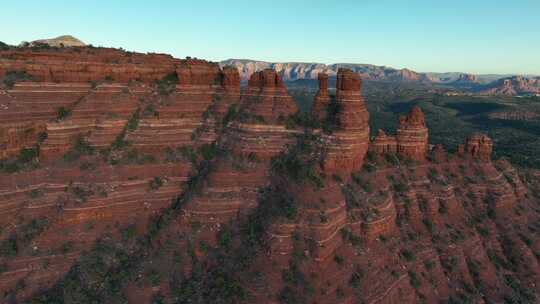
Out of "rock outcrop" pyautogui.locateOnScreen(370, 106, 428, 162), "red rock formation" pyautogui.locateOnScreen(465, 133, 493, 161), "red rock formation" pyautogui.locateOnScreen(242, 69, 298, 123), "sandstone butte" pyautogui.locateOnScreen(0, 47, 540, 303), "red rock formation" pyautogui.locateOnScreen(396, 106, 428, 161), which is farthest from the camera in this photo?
"red rock formation" pyautogui.locateOnScreen(465, 133, 493, 161)

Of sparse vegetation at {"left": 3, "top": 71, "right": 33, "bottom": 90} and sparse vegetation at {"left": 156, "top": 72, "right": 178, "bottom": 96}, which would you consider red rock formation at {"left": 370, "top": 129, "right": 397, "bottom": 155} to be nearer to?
sparse vegetation at {"left": 156, "top": 72, "right": 178, "bottom": 96}

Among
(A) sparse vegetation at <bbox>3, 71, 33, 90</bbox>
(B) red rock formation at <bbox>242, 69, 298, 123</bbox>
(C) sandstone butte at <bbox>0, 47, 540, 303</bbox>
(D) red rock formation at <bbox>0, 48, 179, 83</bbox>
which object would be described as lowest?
(C) sandstone butte at <bbox>0, 47, 540, 303</bbox>

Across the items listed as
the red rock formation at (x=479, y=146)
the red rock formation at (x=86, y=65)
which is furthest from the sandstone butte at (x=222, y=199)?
the red rock formation at (x=479, y=146)

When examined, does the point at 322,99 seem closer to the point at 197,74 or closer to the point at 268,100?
the point at 268,100

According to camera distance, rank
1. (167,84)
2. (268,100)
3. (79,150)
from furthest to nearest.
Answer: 1. (167,84)
2. (268,100)
3. (79,150)

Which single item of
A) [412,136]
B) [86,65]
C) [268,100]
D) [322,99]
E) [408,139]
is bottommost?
[408,139]

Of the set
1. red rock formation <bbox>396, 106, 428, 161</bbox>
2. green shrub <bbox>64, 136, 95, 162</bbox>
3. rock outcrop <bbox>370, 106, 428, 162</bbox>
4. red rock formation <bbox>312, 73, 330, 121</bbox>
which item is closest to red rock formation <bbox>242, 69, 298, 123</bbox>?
red rock formation <bbox>312, 73, 330, 121</bbox>

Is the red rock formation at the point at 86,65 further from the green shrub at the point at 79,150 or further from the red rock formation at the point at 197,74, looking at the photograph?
the green shrub at the point at 79,150

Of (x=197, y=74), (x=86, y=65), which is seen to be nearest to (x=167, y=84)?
(x=197, y=74)

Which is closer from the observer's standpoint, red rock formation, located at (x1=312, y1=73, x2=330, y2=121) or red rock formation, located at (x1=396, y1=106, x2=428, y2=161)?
red rock formation, located at (x1=312, y1=73, x2=330, y2=121)

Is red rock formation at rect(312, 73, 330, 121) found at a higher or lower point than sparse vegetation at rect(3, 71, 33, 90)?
lower
